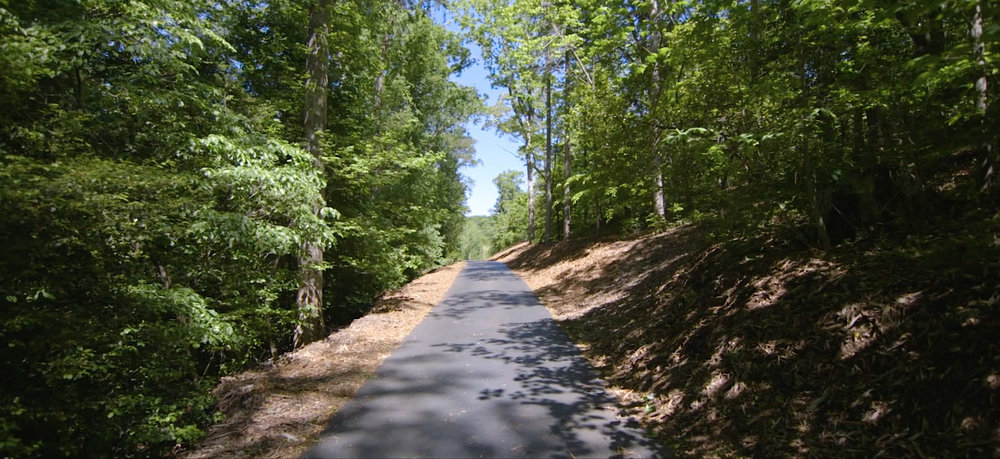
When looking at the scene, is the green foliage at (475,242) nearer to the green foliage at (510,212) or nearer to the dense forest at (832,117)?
the green foliage at (510,212)

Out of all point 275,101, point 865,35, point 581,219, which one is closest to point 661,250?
point 865,35

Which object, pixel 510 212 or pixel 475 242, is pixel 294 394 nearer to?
pixel 510 212

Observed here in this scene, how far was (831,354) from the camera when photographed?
3.54 m

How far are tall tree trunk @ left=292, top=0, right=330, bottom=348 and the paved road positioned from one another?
211 centimetres

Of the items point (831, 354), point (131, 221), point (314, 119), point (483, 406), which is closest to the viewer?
point (831, 354)

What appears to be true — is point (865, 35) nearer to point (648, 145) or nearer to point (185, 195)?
point (648, 145)

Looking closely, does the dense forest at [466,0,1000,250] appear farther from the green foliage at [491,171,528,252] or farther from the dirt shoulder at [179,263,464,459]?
the green foliage at [491,171,528,252]

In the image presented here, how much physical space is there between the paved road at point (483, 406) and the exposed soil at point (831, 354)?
48cm

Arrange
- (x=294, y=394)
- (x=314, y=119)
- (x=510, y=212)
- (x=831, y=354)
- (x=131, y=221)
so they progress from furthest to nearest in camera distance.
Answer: (x=510, y=212) < (x=314, y=119) < (x=294, y=394) < (x=131, y=221) < (x=831, y=354)

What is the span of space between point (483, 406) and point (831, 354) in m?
3.11

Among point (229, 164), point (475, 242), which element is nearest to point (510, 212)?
point (475, 242)

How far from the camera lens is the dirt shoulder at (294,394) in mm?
3877

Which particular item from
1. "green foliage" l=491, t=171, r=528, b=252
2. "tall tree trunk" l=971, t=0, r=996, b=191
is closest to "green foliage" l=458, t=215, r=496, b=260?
"green foliage" l=491, t=171, r=528, b=252

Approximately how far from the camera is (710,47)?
6164 millimetres
